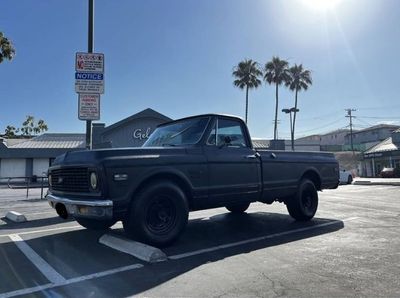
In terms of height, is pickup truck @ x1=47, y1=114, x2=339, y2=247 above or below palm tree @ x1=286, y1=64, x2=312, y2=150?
below

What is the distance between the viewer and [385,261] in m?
5.51

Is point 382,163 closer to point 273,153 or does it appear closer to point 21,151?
point 21,151

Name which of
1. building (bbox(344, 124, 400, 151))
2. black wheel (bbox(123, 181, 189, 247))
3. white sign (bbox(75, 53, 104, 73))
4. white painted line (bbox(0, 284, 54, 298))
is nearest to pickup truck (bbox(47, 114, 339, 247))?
black wheel (bbox(123, 181, 189, 247))

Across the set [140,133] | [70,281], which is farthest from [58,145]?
[70,281]

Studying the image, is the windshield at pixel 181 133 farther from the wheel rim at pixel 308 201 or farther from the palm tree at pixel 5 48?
the palm tree at pixel 5 48

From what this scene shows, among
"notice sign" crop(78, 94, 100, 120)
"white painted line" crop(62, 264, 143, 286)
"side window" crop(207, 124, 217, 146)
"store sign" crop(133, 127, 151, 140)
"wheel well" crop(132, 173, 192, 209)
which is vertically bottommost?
"white painted line" crop(62, 264, 143, 286)

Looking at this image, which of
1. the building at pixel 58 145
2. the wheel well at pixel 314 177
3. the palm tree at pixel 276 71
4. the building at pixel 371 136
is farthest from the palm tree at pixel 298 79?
the wheel well at pixel 314 177

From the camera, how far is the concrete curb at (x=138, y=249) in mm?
5414

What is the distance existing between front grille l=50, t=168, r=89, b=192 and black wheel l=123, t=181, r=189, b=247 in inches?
31.3

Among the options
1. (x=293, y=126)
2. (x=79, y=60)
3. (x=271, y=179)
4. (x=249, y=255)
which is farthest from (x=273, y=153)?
(x=293, y=126)

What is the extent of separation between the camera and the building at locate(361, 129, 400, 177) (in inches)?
1988

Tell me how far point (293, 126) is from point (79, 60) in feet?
154

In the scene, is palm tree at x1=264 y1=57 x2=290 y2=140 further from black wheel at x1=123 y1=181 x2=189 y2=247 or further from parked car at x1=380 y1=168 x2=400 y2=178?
black wheel at x1=123 y1=181 x2=189 y2=247

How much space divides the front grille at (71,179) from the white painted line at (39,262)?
A: 40.7 inches
